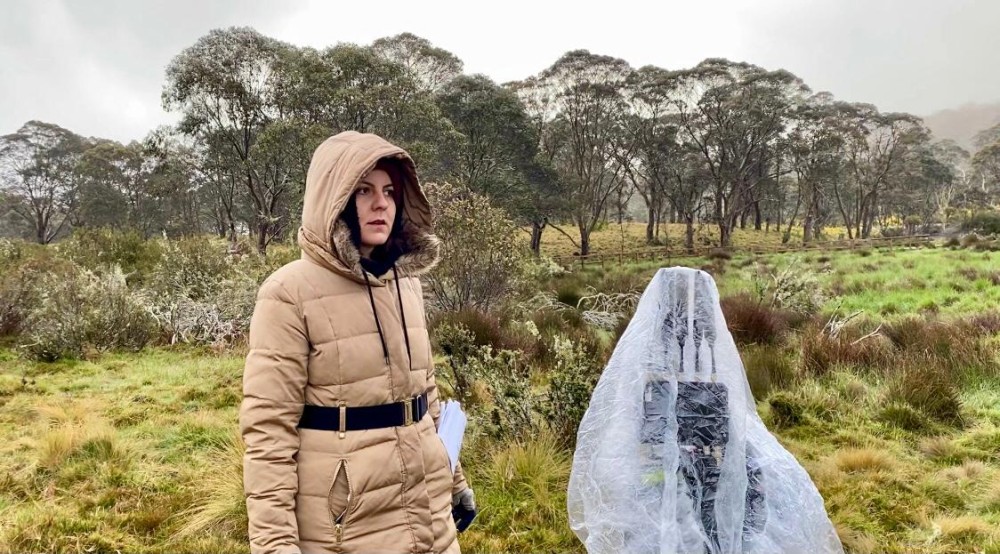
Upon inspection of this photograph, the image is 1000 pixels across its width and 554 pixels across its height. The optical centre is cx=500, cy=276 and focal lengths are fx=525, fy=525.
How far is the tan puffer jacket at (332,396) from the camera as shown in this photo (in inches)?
48.3

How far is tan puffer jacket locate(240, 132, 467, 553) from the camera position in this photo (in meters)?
1.23

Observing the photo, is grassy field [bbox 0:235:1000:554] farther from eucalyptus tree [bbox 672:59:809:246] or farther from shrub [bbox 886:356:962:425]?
eucalyptus tree [bbox 672:59:809:246]

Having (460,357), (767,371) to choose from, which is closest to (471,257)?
(460,357)

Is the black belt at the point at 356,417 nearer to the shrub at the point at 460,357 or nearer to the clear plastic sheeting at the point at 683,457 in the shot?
the clear plastic sheeting at the point at 683,457

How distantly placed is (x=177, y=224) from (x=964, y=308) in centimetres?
3946

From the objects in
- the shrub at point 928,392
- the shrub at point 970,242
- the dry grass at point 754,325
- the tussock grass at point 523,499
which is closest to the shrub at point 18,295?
the tussock grass at point 523,499

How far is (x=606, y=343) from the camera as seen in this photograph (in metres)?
7.78

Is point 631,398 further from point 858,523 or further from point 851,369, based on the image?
point 851,369

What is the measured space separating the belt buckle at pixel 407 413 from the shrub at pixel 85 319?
8767 millimetres

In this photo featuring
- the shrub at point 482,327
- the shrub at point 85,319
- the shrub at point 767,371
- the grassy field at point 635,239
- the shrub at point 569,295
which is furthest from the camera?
the grassy field at point 635,239

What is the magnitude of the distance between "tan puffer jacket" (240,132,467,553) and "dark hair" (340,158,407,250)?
0.07 metres

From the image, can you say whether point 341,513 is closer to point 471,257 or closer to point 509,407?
point 509,407

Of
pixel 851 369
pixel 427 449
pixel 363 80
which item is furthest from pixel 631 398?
pixel 363 80

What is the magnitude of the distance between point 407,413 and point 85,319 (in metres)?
9.13
